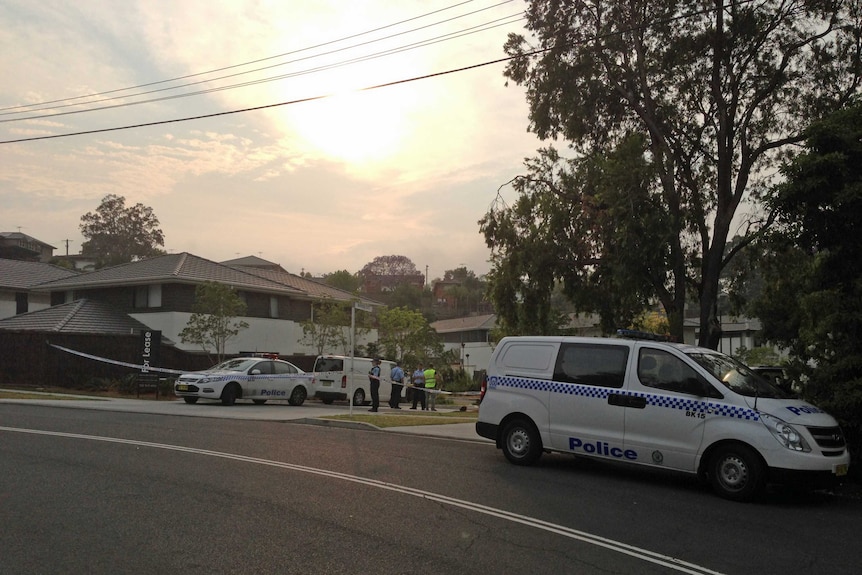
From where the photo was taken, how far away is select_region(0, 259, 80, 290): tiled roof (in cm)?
4109

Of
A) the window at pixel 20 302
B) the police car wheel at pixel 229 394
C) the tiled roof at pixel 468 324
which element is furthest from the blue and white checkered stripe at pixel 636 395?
the tiled roof at pixel 468 324

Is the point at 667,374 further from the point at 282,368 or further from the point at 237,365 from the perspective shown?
the point at 282,368

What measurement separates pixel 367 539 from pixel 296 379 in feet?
61.9

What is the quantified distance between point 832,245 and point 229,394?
1735 cm

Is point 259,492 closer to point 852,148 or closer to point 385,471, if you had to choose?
point 385,471

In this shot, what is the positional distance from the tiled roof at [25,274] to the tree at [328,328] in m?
13.5

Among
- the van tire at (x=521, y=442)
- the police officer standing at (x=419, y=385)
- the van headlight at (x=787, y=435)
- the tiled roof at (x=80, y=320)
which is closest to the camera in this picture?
the van headlight at (x=787, y=435)

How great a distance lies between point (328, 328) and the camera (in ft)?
121

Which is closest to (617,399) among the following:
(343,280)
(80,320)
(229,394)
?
(229,394)

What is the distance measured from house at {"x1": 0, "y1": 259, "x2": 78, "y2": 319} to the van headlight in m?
39.5

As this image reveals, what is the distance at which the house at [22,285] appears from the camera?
40.7 meters

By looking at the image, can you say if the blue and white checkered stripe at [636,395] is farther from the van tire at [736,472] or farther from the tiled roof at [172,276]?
the tiled roof at [172,276]

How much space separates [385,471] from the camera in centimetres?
1004

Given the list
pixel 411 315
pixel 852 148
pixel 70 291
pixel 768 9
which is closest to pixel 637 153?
pixel 768 9
